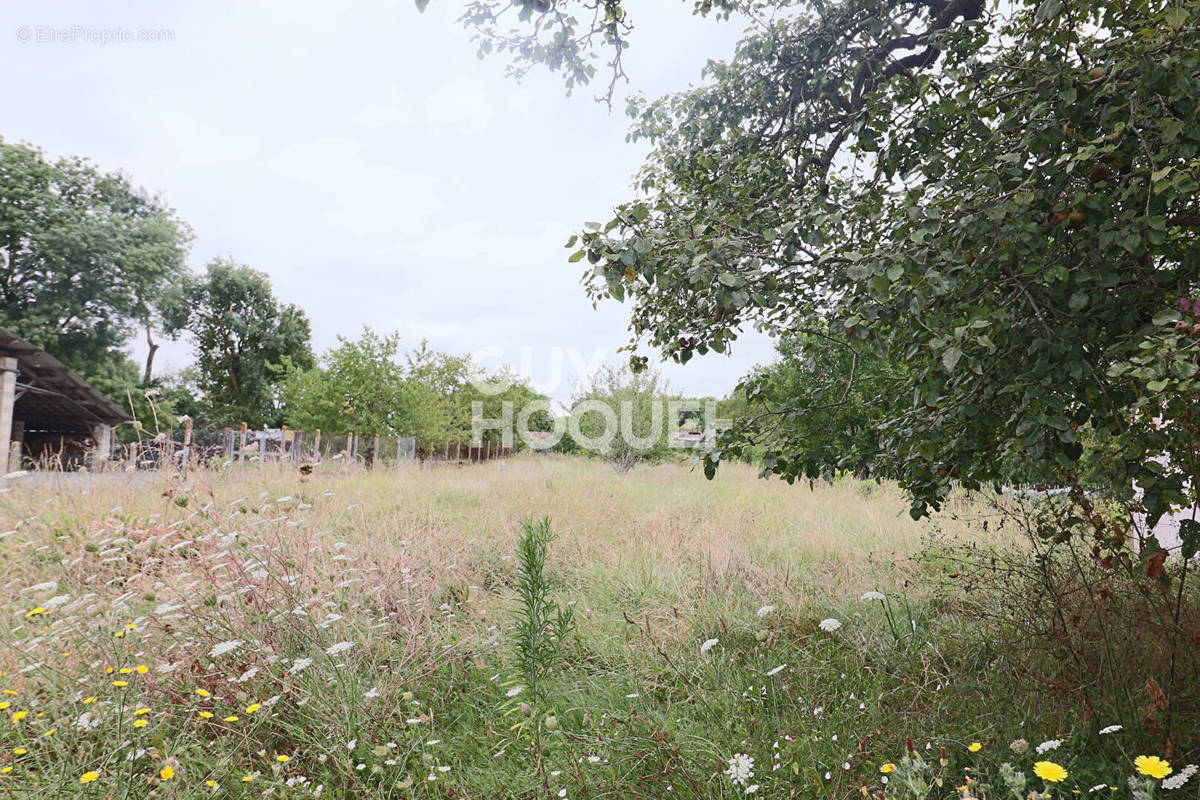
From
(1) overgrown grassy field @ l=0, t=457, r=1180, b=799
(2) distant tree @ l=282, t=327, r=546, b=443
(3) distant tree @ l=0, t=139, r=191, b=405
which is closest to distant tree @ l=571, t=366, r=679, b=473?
(2) distant tree @ l=282, t=327, r=546, b=443

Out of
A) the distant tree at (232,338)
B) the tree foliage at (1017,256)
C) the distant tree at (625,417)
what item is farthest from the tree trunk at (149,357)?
the tree foliage at (1017,256)

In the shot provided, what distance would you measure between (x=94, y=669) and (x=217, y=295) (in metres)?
38.8

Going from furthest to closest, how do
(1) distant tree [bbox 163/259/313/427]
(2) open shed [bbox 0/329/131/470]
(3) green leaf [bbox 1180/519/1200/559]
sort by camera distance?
(1) distant tree [bbox 163/259/313/427] → (2) open shed [bbox 0/329/131/470] → (3) green leaf [bbox 1180/519/1200/559]

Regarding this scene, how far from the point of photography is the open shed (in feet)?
54.4

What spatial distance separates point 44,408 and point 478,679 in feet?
89.1

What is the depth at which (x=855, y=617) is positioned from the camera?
3945mm

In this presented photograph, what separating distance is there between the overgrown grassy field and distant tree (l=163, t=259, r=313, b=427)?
34.1 m

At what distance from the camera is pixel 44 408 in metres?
22.5

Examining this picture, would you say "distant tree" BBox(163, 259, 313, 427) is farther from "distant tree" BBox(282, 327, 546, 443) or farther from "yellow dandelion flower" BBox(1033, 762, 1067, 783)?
"yellow dandelion flower" BBox(1033, 762, 1067, 783)

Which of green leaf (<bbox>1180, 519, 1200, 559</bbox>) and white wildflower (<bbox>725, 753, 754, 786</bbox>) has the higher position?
green leaf (<bbox>1180, 519, 1200, 559</bbox>)

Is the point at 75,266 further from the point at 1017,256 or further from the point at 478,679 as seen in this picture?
the point at 1017,256

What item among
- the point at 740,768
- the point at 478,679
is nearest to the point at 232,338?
the point at 478,679

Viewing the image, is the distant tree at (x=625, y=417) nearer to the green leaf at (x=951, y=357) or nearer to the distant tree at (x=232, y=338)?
the green leaf at (x=951, y=357)

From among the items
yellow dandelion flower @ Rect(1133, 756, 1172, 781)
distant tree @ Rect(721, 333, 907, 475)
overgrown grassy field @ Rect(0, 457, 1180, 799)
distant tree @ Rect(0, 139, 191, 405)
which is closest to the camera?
yellow dandelion flower @ Rect(1133, 756, 1172, 781)
